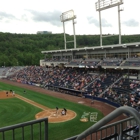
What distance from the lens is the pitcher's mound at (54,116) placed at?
2321 cm

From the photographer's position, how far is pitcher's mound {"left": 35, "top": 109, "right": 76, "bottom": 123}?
23.2 metres

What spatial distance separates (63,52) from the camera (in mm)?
58812

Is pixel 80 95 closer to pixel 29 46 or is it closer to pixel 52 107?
pixel 52 107

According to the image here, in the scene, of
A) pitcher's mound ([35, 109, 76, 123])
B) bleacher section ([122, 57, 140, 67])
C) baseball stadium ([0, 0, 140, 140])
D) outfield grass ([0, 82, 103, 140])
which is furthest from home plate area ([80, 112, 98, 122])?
bleacher section ([122, 57, 140, 67])

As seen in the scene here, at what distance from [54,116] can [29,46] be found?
108190 mm

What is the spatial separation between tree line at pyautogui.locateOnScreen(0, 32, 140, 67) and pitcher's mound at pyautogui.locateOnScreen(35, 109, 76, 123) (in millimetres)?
62858

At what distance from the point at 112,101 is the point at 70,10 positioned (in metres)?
31.7

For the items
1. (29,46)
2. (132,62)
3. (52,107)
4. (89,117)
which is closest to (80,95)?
(52,107)

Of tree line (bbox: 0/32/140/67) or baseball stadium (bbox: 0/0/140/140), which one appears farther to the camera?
tree line (bbox: 0/32/140/67)

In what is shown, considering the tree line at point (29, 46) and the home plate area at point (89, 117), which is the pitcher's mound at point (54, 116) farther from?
the tree line at point (29, 46)

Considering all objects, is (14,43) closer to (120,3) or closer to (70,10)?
(70,10)

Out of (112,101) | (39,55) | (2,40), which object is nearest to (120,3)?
(112,101)

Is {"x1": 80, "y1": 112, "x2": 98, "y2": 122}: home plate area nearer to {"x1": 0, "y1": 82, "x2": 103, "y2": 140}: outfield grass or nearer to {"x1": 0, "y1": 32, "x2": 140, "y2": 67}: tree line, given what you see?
{"x1": 0, "y1": 82, "x2": 103, "y2": 140}: outfield grass

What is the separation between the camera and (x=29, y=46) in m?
127
